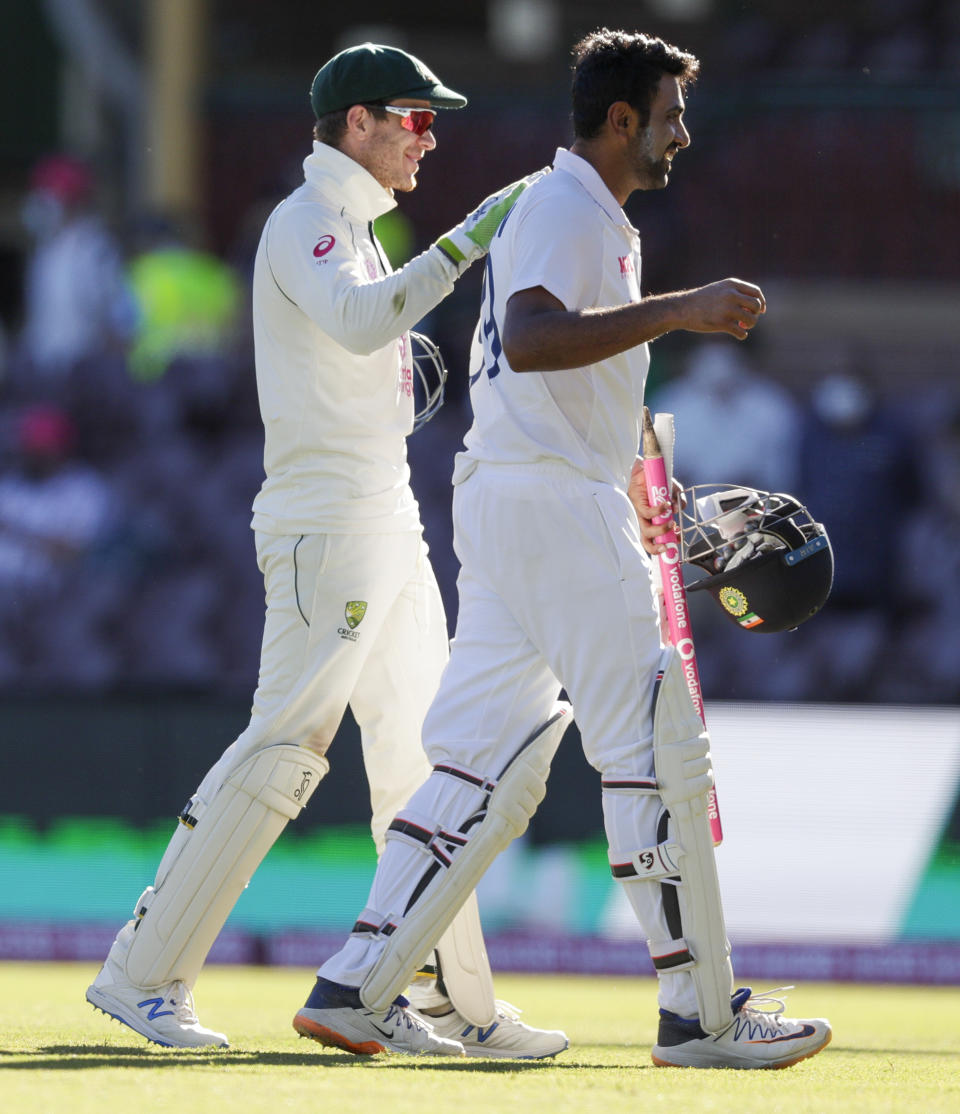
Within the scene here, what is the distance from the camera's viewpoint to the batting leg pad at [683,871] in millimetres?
4113

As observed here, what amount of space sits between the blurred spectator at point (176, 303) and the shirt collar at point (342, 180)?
6.32 m

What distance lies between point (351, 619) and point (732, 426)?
19.3ft

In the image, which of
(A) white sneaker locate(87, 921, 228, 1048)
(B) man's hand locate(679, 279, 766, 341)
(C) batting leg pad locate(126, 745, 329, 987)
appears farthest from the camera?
(C) batting leg pad locate(126, 745, 329, 987)

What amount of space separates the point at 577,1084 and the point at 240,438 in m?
7.14

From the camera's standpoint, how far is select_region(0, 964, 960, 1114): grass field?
133 inches

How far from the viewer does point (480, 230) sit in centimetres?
432

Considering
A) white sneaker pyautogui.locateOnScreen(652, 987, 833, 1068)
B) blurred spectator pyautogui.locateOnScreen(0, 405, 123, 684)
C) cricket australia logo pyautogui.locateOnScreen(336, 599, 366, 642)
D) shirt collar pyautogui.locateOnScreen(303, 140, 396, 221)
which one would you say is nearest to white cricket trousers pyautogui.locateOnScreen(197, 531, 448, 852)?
cricket australia logo pyautogui.locateOnScreen(336, 599, 366, 642)

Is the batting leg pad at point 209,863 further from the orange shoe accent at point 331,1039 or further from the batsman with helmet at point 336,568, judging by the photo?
the orange shoe accent at point 331,1039

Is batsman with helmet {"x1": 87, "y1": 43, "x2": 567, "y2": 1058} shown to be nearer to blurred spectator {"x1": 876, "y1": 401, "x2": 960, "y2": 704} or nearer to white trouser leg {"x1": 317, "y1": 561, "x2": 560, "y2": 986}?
white trouser leg {"x1": 317, "y1": 561, "x2": 560, "y2": 986}

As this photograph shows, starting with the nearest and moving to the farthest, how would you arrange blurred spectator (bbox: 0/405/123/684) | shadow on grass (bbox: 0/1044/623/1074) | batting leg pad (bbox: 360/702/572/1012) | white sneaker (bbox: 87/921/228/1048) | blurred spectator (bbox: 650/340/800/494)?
shadow on grass (bbox: 0/1044/623/1074)
batting leg pad (bbox: 360/702/572/1012)
white sneaker (bbox: 87/921/228/1048)
blurred spectator (bbox: 0/405/123/684)
blurred spectator (bbox: 650/340/800/494)

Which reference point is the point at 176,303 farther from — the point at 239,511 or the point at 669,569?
the point at 669,569

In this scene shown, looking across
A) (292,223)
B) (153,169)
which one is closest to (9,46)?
(153,169)

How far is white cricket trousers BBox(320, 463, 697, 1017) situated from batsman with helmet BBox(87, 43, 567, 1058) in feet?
0.93

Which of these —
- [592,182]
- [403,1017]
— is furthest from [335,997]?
[592,182]
